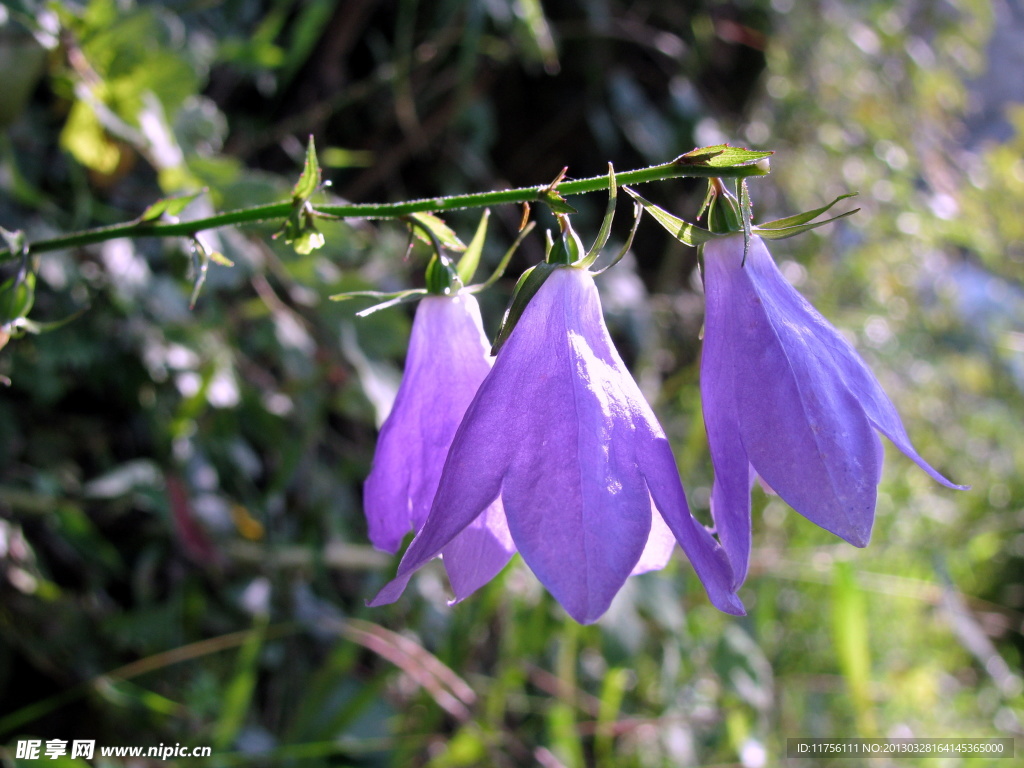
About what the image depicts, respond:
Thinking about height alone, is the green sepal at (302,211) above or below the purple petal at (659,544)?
above

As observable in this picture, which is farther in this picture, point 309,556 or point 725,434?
point 309,556

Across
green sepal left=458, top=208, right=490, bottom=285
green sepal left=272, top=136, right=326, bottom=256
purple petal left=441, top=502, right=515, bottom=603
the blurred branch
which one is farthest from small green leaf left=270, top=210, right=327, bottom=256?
the blurred branch

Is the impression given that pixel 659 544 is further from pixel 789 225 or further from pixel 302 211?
pixel 302 211

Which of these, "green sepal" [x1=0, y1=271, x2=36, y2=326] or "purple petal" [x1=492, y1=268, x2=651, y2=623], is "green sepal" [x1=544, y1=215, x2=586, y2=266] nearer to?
"purple petal" [x1=492, y1=268, x2=651, y2=623]

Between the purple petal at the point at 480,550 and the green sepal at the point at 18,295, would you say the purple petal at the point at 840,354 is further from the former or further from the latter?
the green sepal at the point at 18,295

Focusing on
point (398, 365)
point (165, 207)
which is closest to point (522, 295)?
point (165, 207)

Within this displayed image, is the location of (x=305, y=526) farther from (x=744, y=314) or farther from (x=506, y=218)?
(x=744, y=314)

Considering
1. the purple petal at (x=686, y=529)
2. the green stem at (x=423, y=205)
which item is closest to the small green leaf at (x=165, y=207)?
the green stem at (x=423, y=205)
